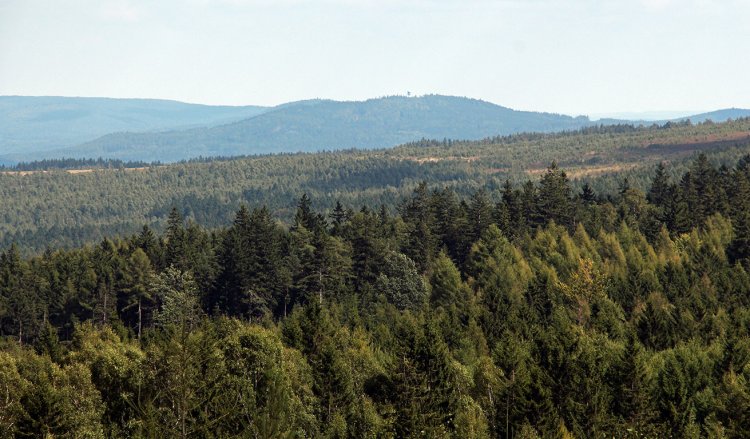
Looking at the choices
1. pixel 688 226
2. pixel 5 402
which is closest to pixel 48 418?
pixel 5 402

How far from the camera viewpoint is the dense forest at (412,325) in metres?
68.4

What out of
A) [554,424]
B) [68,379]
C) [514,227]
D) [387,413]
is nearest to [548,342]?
[554,424]

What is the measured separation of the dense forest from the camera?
6844 centimetres

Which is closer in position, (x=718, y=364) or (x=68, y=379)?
(x=68, y=379)

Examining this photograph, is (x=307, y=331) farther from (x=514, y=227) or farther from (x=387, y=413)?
(x=514, y=227)

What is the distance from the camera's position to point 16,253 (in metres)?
154

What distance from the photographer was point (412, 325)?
79875 millimetres

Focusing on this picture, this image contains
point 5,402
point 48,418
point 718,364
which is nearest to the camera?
point 48,418

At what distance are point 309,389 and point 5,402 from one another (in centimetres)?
2216

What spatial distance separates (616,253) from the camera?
5517 inches

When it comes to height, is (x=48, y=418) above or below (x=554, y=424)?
above

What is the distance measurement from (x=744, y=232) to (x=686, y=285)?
22.1 m

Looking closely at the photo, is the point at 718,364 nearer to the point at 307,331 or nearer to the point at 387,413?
the point at 387,413

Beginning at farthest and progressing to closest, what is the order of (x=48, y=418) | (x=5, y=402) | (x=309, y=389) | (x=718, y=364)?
(x=718, y=364), (x=309, y=389), (x=5, y=402), (x=48, y=418)
